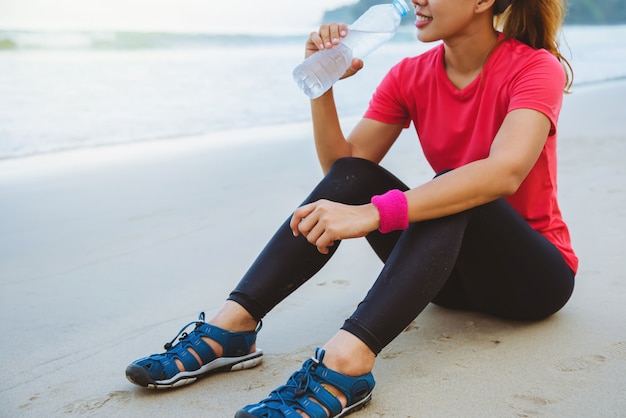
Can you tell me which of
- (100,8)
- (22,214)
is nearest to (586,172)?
(22,214)

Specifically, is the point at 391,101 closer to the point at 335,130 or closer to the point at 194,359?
the point at 335,130

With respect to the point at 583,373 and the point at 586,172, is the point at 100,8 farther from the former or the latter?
the point at 583,373

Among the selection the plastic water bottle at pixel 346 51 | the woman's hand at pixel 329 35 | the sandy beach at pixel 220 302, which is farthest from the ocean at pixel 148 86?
the woman's hand at pixel 329 35

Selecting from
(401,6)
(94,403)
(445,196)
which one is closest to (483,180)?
(445,196)

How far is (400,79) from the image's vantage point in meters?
2.30

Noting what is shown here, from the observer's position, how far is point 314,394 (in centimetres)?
167

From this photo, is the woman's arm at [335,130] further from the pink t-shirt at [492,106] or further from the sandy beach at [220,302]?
the sandy beach at [220,302]

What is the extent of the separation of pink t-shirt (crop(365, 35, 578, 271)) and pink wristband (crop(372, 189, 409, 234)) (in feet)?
1.40

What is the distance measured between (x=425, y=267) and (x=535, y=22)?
2.77 feet

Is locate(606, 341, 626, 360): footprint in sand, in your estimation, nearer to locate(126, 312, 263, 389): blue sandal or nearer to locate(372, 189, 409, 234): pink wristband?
locate(372, 189, 409, 234): pink wristband

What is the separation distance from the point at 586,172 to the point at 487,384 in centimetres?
306

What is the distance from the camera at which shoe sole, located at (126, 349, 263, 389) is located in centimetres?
185

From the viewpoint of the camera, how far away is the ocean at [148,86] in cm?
738

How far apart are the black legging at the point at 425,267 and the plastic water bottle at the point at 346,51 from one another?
0.34m
